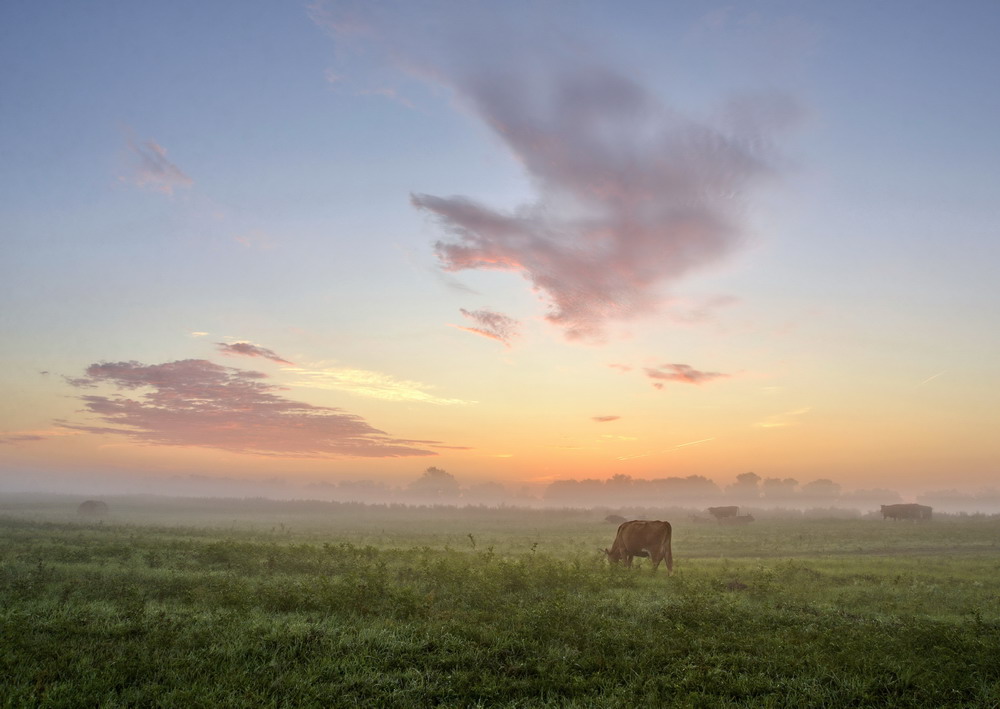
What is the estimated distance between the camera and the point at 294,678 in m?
9.73

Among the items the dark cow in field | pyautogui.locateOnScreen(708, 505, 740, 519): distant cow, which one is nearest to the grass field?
pyautogui.locateOnScreen(708, 505, 740, 519): distant cow

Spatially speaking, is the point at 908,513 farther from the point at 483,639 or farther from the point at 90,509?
the point at 90,509

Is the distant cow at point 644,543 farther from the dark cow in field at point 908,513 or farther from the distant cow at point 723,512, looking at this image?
the dark cow in field at point 908,513

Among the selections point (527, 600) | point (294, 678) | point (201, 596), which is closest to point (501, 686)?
point (294, 678)

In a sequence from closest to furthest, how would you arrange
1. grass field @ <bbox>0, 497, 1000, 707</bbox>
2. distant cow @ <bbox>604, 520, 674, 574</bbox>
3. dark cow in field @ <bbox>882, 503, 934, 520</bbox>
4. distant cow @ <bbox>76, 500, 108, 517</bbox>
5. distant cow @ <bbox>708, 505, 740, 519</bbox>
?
grass field @ <bbox>0, 497, 1000, 707</bbox>, distant cow @ <bbox>604, 520, 674, 574</bbox>, dark cow in field @ <bbox>882, 503, 934, 520</bbox>, distant cow @ <bbox>708, 505, 740, 519</bbox>, distant cow @ <bbox>76, 500, 108, 517</bbox>

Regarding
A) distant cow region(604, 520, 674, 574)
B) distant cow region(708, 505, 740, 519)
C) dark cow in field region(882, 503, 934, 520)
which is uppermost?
distant cow region(604, 520, 674, 574)

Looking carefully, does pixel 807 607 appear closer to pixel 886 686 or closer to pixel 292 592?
pixel 886 686

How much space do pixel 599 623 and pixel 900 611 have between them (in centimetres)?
987

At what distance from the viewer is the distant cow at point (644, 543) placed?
2372 centimetres

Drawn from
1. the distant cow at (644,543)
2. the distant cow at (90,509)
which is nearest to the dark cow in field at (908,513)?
the distant cow at (644,543)

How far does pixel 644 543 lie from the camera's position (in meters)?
24.5

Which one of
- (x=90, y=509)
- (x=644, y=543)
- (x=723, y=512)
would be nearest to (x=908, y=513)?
(x=723, y=512)

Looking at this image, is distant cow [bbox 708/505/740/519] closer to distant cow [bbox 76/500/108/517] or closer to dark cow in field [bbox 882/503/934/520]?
dark cow in field [bbox 882/503/934/520]

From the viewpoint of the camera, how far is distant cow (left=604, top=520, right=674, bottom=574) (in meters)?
23.7
